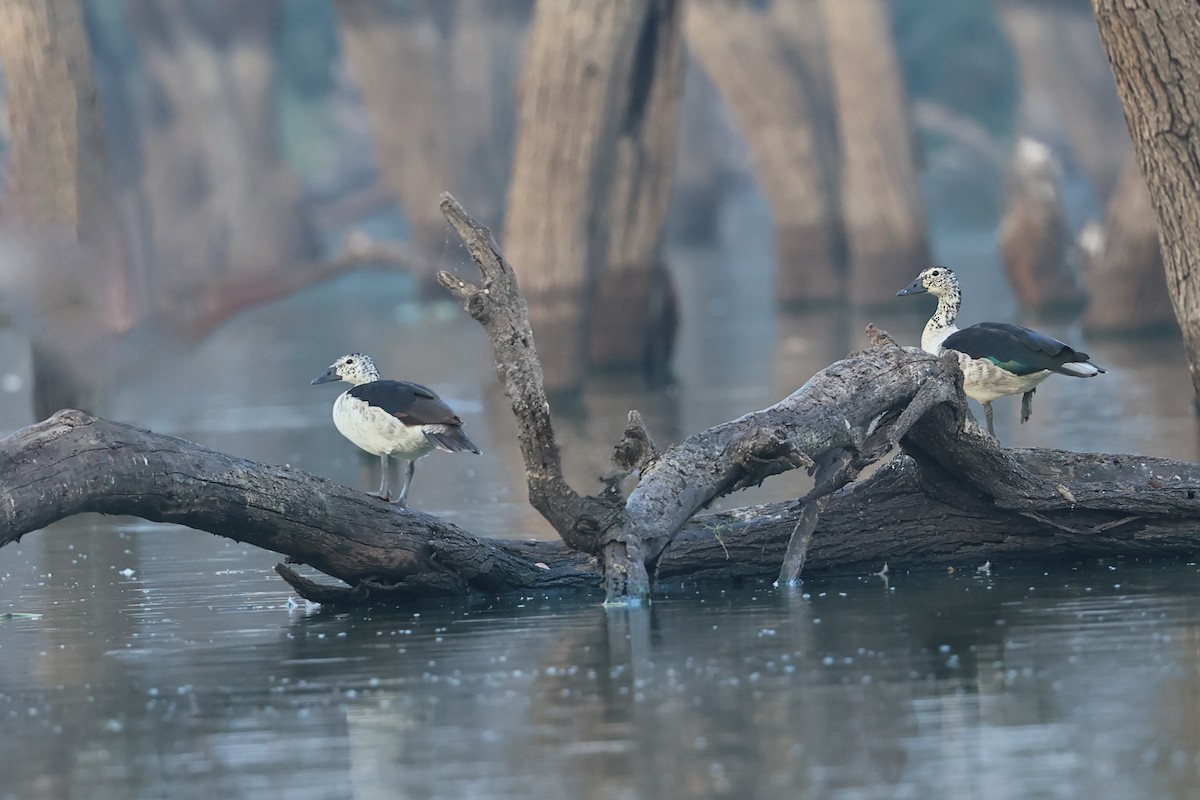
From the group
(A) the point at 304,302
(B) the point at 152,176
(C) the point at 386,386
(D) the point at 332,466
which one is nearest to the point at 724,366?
(D) the point at 332,466

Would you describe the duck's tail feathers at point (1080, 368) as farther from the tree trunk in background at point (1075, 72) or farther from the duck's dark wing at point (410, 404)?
the tree trunk in background at point (1075, 72)

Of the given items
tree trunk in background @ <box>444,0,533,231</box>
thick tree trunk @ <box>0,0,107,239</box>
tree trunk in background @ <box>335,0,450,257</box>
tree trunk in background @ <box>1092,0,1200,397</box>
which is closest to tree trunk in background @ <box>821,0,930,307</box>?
tree trunk in background @ <box>335,0,450,257</box>

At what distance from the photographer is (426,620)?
10.0 metres

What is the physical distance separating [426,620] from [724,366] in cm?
1507

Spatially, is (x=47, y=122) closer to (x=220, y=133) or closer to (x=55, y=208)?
(x=55, y=208)

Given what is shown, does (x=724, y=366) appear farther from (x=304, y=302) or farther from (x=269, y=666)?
(x=304, y=302)

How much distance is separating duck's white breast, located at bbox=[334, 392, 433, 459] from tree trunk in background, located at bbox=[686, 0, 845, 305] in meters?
21.0

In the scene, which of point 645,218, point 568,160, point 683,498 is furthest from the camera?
point 645,218

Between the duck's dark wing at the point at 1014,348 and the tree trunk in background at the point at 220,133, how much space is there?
3470 centimetres

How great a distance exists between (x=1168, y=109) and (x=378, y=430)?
473cm

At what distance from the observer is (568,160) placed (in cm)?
2030

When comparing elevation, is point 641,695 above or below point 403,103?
below

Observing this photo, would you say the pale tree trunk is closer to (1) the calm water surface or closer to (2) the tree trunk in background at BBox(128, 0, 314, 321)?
(1) the calm water surface

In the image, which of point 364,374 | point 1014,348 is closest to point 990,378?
point 1014,348
